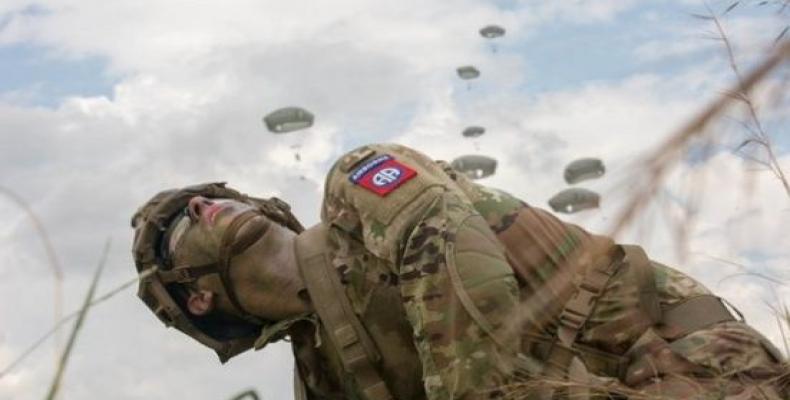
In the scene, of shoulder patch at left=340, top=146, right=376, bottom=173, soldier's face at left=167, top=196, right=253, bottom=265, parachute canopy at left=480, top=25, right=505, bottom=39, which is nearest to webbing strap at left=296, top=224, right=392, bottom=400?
soldier's face at left=167, top=196, right=253, bottom=265

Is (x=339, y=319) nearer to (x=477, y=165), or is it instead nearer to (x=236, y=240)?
(x=236, y=240)

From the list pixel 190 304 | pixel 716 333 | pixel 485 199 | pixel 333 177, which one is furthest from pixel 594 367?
pixel 190 304

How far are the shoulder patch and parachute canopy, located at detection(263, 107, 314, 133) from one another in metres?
44.4

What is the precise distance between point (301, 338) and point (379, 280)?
23.2 inches

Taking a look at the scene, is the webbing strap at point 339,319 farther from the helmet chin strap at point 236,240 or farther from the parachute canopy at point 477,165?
the parachute canopy at point 477,165

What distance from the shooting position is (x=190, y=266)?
193 inches

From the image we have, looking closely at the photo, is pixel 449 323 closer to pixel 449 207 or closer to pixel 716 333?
pixel 449 207

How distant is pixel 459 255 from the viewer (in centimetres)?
376

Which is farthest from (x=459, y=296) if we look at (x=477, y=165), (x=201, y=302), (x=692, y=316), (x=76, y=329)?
(x=477, y=165)

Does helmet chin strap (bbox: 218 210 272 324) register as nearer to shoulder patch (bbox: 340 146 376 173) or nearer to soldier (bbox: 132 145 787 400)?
soldier (bbox: 132 145 787 400)

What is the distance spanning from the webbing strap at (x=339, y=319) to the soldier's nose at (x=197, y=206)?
551mm

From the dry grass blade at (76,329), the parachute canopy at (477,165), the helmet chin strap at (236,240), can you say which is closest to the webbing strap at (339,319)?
the helmet chin strap at (236,240)

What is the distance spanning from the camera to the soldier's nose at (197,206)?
4898 mm

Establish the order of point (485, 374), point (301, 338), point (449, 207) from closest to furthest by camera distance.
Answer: point (485, 374)
point (449, 207)
point (301, 338)
